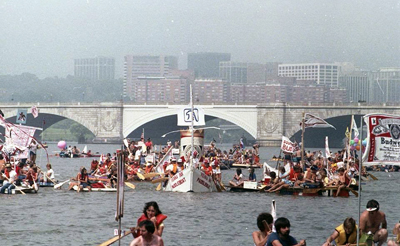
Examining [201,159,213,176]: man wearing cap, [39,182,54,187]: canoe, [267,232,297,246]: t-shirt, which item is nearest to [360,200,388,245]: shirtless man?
[267,232,297,246]: t-shirt

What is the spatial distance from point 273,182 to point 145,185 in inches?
447

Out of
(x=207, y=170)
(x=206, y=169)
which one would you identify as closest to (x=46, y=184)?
(x=206, y=169)

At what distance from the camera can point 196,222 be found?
3403 centimetres

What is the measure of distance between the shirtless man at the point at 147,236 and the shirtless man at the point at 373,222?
4929 millimetres

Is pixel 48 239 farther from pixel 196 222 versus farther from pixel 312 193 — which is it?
pixel 312 193

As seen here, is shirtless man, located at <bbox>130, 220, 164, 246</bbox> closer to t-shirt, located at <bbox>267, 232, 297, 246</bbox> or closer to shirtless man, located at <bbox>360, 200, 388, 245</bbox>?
t-shirt, located at <bbox>267, 232, 297, 246</bbox>

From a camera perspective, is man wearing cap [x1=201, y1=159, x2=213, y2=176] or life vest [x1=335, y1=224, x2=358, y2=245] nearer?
life vest [x1=335, y1=224, x2=358, y2=245]

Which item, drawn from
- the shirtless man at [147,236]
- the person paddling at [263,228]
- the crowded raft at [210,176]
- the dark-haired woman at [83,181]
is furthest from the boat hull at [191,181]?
the shirtless man at [147,236]

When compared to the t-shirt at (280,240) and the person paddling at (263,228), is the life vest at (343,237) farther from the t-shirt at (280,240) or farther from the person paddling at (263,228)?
the t-shirt at (280,240)

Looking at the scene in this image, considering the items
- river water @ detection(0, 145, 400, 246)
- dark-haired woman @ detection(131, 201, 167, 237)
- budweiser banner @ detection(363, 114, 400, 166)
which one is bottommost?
river water @ detection(0, 145, 400, 246)

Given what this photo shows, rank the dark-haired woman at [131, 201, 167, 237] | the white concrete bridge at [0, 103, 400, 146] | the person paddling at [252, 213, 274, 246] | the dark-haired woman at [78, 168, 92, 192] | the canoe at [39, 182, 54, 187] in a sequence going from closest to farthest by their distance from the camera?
the person paddling at [252, 213, 274, 246] < the dark-haired woman at [131, 201, 167, 237] < the dark-haired woman at [78, 168, 92, 192] < the canoe at [39, 182, 54, 187] < the white concrete bridge at [0, 103, 400, 146]

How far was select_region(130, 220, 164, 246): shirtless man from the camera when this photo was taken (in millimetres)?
17375

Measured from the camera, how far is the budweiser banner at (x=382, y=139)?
19.9 m

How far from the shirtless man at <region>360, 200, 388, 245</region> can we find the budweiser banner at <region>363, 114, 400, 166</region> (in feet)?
3.11
